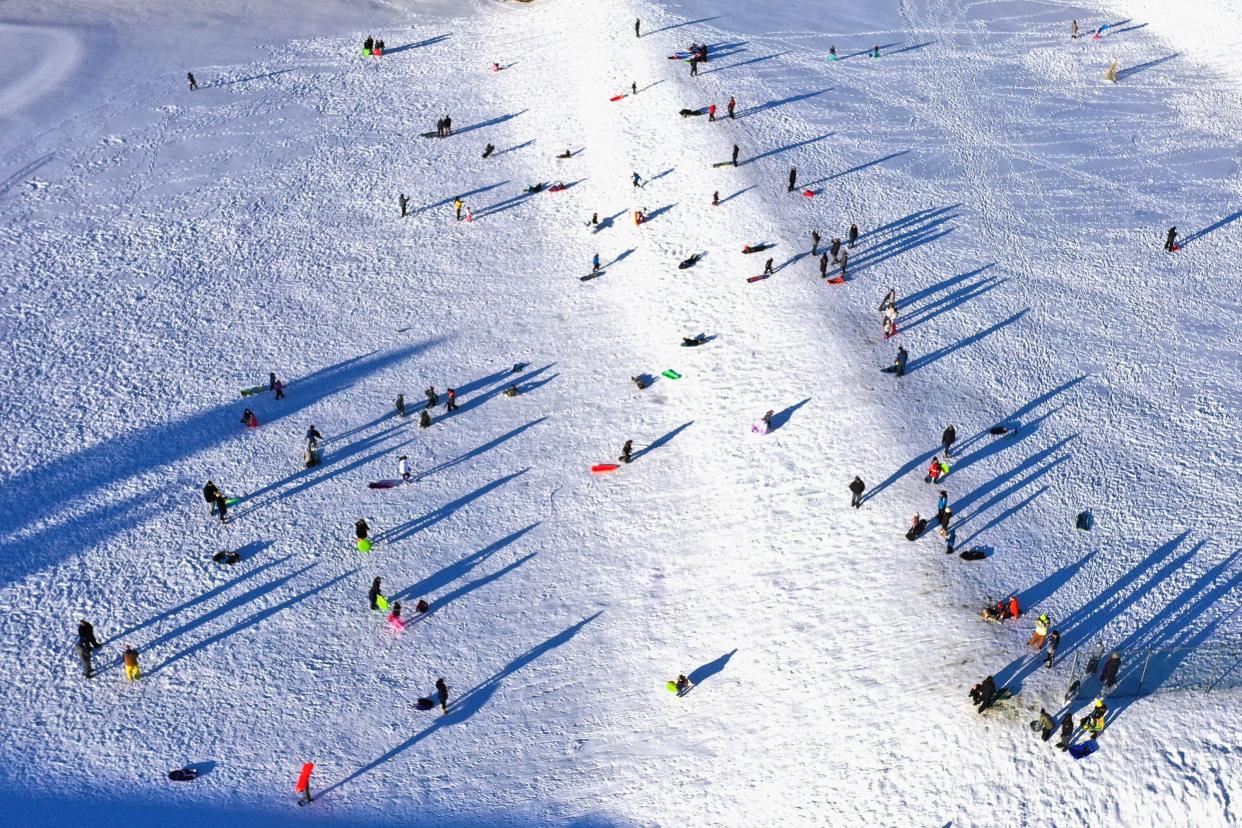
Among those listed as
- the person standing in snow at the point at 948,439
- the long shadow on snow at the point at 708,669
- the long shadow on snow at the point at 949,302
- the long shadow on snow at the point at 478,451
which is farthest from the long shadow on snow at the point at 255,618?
the long shadow on snow at the point at 949,302

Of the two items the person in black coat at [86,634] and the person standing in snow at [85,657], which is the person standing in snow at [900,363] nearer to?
the person in black coat at [86,634]

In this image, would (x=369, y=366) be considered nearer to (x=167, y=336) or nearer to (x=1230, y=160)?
(x=167, y=336)

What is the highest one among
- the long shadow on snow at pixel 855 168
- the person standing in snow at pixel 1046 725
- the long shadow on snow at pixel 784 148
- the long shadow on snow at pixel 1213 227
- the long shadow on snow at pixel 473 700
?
the long shadow on snow at pixel 784 148

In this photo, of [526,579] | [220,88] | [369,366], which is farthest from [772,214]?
[220,88]

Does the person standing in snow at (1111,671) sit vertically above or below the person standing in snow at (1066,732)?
above

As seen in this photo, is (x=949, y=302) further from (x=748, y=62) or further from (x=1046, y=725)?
(x=748, y=62)

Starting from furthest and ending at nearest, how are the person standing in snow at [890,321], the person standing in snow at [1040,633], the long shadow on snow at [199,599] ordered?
the person standing in snow at [890,321] → the long shadow on snow at [199,599] → the person standing in snow at [1040,633]

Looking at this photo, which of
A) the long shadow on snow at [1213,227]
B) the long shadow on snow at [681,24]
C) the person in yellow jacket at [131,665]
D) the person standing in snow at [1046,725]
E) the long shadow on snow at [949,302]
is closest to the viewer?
the person standing in snow at [1046,725]

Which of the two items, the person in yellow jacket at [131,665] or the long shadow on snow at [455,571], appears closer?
the person in yellow jacket at [131,665]

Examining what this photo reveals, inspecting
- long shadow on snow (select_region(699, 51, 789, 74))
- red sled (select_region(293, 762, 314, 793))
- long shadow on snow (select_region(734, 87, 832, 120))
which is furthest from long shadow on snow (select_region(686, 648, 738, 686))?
long shadow on snow (select_region(699, 51, 789, 74))
